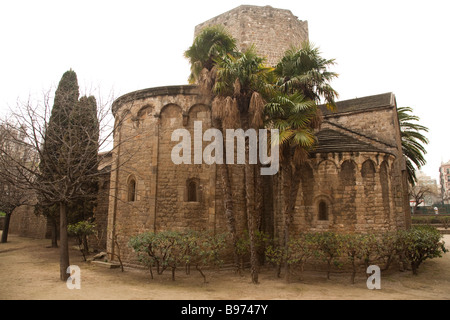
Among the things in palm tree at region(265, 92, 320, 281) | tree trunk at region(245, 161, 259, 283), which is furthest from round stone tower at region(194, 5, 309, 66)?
tree trunk at region(245, 161, 259, 283)

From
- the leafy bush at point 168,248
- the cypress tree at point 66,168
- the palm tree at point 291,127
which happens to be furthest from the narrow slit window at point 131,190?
the palm tree at point 291,127

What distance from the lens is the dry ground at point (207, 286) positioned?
27.5 ft

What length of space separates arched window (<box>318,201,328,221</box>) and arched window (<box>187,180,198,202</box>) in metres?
5.15

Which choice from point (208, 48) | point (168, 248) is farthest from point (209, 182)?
point (208, 48)

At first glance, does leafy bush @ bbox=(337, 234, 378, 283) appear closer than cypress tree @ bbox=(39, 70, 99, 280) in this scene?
No

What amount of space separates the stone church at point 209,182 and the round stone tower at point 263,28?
8428mm

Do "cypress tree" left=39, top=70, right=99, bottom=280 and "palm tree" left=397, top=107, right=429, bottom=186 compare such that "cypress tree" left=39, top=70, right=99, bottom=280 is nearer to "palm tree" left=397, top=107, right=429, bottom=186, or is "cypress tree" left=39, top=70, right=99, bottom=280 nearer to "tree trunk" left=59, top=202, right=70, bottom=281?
"tree trunk" left=59, top=202, right=70, bottom=281

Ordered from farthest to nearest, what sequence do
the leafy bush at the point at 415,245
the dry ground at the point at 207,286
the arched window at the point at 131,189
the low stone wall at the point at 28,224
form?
the low stone wall at the point at 28,224
the arched window at the point at 131,189
the leafy bush at the point at 415,245
the dry ground at the point at 207,286

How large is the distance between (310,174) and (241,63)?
5.39 metres

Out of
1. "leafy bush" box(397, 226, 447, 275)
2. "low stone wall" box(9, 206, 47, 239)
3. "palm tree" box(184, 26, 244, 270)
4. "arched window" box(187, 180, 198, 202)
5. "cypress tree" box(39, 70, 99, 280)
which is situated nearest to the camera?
"cypress tree" box(39, 70, 99, 280)

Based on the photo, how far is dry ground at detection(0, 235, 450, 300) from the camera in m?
8.38

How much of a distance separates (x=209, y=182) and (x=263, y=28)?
42.3ft

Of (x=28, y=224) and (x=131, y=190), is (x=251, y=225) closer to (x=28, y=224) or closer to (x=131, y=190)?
(x=131, y=190)

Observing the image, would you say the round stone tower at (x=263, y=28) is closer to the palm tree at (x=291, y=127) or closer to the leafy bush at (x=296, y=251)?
the palm tree at (x=291, y=127)
